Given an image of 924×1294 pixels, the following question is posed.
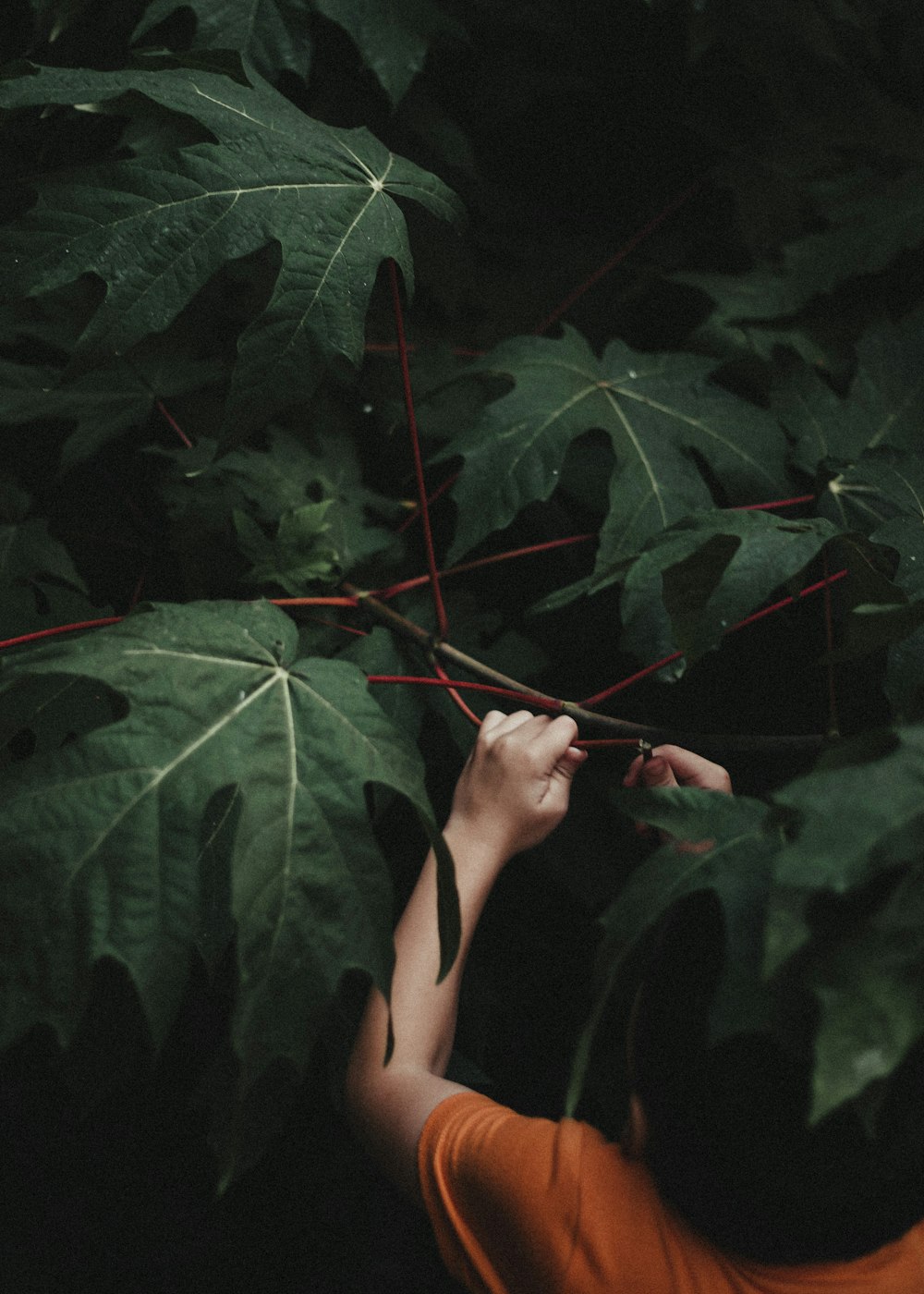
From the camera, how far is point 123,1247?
4.74 feet

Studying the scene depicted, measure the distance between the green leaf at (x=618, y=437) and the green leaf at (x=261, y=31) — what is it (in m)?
0.44

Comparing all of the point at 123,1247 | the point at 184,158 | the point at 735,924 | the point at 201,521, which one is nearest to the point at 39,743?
the point at 201,521

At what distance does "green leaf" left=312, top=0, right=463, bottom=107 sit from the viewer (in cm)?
118

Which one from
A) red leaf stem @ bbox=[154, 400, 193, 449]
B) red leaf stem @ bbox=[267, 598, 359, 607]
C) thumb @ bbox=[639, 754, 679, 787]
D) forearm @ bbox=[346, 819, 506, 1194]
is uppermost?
red leaf stem @ bbox=[154, 400, 193, 449]

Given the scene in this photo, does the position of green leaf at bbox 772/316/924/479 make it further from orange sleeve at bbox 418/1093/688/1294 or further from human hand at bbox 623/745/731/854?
orange sleeve at bbox 418/1093/688/1294

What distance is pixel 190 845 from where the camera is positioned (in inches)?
28.8

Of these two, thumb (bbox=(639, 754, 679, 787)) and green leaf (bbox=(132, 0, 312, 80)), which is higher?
green leaf (bbox=(132, 0, 312, 80))

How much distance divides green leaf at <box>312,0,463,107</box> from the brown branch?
0.65 m

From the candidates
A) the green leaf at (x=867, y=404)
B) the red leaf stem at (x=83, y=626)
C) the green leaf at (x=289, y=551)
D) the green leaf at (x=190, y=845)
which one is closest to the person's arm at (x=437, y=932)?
the green leaf at (x=190, y=845)

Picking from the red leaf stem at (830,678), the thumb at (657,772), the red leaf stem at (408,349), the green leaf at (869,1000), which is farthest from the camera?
the red leaf stem at (408,349)

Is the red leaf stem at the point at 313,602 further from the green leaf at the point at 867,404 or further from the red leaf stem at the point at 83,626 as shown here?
the green leaf at the point at 867,404

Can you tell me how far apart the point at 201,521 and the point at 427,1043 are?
2.47 feet

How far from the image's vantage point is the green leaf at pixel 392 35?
1.18 metres

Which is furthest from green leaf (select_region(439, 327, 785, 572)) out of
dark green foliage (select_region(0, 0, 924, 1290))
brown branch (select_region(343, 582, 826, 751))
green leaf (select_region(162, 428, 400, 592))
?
green leaf (select_region(162, 428, 400, 592))
